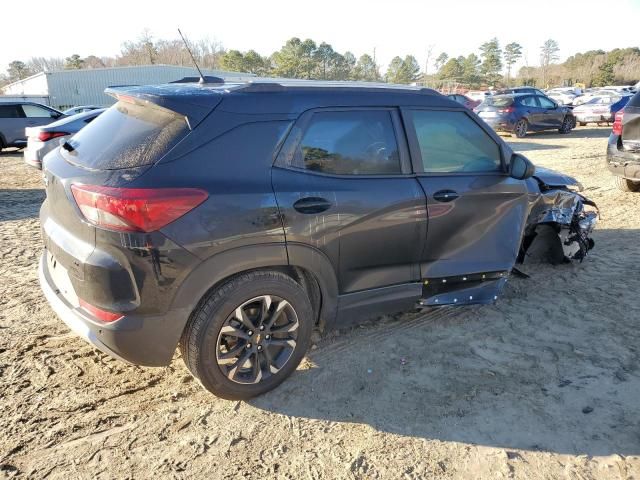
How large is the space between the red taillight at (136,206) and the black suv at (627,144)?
7418mm

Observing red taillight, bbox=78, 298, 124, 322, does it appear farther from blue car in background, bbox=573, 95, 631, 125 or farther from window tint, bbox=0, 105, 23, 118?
blue car in background, bbox=573, 95, 631, 125

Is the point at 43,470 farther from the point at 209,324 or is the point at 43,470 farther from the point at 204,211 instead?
the point at 204,211

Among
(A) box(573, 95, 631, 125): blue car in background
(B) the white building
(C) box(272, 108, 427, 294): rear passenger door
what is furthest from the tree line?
(C) box(272, 108, 427, 294): rear passenger door

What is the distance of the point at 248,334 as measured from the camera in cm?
287

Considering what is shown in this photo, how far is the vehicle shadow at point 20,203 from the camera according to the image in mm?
7438

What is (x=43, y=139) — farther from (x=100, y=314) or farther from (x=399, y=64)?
(x=399, y=64)

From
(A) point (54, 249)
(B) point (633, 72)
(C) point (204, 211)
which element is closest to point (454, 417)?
(C) point (204, 211)

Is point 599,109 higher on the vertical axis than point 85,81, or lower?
higher

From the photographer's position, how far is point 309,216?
2.89m

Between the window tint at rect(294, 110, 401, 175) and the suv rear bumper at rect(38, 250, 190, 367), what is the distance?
1.17m

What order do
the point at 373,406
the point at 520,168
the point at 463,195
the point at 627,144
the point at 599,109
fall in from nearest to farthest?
the point at 373,406, the point at 463,195, the point at 520,168, the point at 627,144, the point at 599,109

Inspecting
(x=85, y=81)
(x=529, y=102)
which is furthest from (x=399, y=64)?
(x=529, y=102)

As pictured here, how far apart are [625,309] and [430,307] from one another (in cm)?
184

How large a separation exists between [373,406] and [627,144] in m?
6.84
